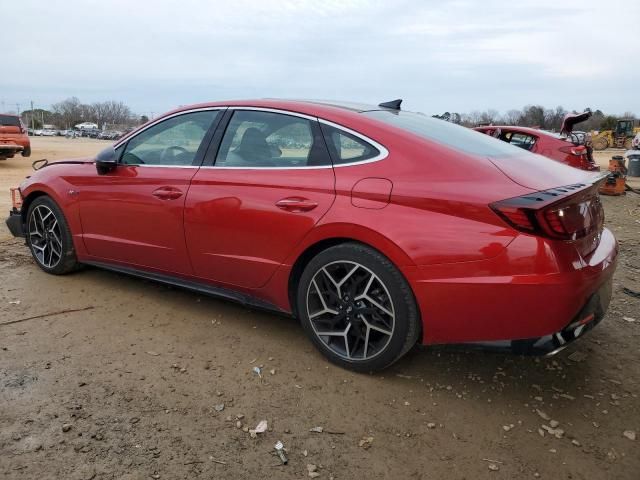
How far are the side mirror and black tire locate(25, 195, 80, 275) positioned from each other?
2.29ft

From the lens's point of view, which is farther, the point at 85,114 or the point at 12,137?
the point at 85,114

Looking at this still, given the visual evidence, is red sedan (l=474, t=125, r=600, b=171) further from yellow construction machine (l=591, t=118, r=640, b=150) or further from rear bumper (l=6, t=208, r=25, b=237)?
yellow construction machine (l=591, t=118, r=640, b=150)

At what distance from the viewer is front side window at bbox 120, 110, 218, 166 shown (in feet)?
12.3

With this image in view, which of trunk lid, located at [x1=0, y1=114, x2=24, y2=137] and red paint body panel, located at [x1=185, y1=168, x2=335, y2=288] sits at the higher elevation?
trunk lid, located at [x1=0, y1=114, x2=24, y2=137]

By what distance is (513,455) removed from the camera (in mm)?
2424

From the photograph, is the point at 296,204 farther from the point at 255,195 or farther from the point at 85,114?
the point at 85,114

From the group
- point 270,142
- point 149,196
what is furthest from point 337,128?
point 149,196

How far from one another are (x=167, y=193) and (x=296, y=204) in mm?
1095

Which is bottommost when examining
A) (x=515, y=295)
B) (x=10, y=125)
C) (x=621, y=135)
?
(x=621, y=135)

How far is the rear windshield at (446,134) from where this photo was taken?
10.1ft

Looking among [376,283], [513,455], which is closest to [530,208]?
[376,283]

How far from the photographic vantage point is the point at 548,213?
2.50 metres

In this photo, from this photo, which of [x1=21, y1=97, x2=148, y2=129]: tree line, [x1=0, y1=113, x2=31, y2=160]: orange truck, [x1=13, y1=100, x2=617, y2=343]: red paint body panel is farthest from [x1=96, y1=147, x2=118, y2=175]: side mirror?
[x1=21, y1=97, x2=148, y2=129]: tree line

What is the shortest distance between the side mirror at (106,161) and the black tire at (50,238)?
2.29 ft
